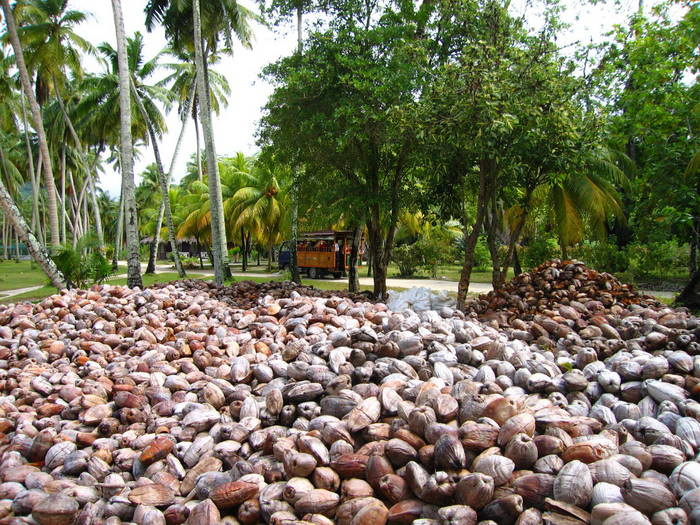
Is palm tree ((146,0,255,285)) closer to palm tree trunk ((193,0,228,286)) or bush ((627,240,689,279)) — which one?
palm tree trunk ((193,0,228,286))

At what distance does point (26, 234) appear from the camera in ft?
28.9

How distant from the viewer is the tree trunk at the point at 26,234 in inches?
341

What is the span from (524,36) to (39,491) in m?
7.65

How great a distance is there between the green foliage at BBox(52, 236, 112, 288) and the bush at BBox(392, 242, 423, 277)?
40.2ft

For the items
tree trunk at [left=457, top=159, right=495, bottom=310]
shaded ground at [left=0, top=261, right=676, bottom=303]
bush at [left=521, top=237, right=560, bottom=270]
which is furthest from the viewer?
bush at [left=521, top=237, right=560, bottom=270]

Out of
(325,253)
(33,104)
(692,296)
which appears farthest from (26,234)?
(692,296)

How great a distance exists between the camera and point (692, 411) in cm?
249

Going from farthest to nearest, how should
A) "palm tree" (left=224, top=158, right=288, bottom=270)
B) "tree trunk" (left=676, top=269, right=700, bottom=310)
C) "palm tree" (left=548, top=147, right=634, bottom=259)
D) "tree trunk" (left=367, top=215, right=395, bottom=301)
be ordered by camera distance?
"palm tree" (left=224, top=158, right=288, bottom=270) → "palm tree" (left=548, top=147, right=634, bottom=259) → "tree trunk" (left=367, top=215, right=395, bottom=301) → "tree trunk" (left=676, top=269, right=700, bottom=310)

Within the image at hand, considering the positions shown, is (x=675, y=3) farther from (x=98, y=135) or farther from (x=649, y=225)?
(x=98, y=135)

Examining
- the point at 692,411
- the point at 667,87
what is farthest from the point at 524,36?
the point at 692,411

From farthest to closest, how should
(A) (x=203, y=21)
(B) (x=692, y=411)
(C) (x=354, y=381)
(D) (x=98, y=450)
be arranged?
(A) (x=203, y=21), (C) (x=354, y=381), (D) (x=98, y=450), (B) (x=692, y=411)

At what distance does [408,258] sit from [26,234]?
14.4 m

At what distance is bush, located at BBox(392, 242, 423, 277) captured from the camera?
66.6 feet

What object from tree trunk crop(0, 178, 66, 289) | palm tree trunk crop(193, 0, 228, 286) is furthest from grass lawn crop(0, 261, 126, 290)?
palm tree trunk crop(193, 0, 228, 286)
